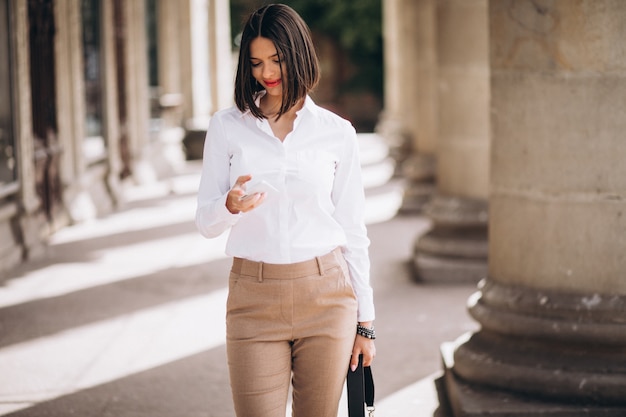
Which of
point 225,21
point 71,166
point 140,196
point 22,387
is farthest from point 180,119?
point 22,387

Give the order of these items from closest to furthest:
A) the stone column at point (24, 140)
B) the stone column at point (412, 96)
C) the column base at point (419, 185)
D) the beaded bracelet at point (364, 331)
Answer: the beaded bracelet at point (364, 331)
the stone column at point (24, 140)
the column base at point (419, 185)
the stone column at point (412, 96)

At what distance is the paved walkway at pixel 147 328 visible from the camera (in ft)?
18.1

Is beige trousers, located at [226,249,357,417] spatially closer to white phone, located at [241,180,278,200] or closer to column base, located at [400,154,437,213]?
white phone, located at [241,180,278,200]

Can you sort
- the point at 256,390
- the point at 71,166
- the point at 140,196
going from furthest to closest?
the point at 140,196
the point at 71,166
the point at 256,390

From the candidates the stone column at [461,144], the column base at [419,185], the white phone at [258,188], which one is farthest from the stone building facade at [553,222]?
the column base at [419,185]

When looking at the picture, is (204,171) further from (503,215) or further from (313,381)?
(503,215)

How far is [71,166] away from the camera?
40.4ft

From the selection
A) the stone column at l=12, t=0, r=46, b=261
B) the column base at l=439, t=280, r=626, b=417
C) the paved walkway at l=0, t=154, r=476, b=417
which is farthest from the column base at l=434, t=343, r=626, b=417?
the stone column at l=12, t=0, r=46, b=261

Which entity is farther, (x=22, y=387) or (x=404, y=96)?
(x=404, y=96)

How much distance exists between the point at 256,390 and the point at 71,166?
31.7 ft

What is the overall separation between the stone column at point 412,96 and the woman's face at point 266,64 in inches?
418

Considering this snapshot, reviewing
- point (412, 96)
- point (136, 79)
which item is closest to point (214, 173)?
point (136, 79)

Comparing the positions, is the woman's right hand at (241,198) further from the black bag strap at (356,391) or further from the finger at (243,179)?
the black bag strap at (356,391)

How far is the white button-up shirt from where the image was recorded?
3.13 meters
